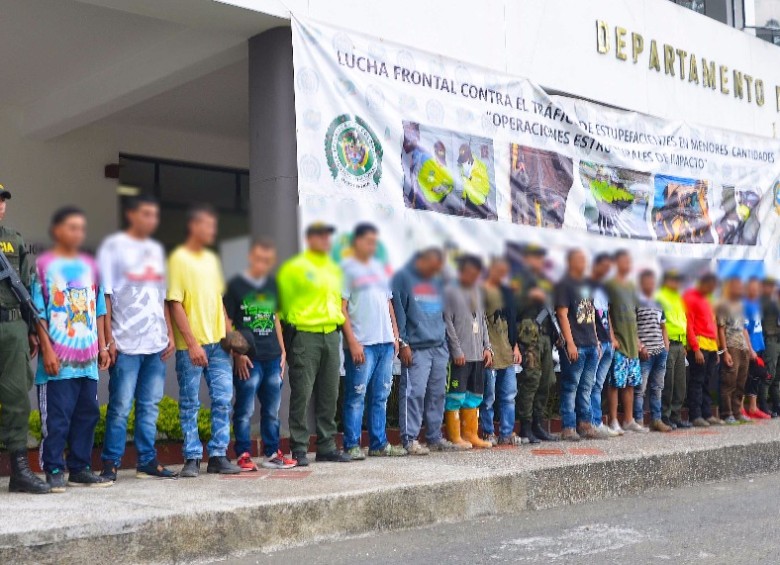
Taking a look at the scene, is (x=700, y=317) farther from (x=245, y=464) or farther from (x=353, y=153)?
(x=245, y=464)

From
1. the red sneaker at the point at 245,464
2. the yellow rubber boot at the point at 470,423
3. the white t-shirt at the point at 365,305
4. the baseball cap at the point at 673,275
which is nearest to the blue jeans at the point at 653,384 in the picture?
the baseball cap at the point at 673,275

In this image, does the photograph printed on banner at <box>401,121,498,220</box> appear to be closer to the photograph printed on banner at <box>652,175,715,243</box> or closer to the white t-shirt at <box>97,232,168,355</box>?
the photograph printed on banner at <box>652,175,715,243</box>

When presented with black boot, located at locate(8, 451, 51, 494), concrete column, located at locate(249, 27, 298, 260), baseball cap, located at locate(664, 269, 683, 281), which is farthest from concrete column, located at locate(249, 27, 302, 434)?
baseball cap, located at locate(664, 269, 683, 281)

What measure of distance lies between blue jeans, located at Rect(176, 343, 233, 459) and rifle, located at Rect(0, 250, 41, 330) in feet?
2.89

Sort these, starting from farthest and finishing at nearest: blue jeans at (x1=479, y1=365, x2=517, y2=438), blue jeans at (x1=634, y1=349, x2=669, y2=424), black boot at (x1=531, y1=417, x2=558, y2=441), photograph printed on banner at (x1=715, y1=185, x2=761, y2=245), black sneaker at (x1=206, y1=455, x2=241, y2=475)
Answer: photograph printed on banner at (x1=715, y1=185, x2=761, y2=245), blue jeans at (x1=634, y1=349, x2=669, y2=424), black boot at (x1=531, y1=417, x2=558, y2=441), blue jeans at (x1=479, y1=365, x2=517, y2=438), black sneaker at (x1=206, y1=455, x2=241, y2=475)

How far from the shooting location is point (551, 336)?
748 cm

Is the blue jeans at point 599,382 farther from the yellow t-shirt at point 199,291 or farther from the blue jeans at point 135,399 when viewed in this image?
the blue jeans at point 135,399

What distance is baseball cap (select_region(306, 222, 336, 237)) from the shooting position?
6.11 meters

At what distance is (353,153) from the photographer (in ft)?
22.1

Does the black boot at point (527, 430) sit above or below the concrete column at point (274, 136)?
below

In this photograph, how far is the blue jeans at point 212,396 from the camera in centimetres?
534

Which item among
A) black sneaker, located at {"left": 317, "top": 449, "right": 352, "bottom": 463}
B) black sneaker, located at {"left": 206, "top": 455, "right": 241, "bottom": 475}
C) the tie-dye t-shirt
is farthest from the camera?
black sneaker, located at {"left": 317, "top": 449, "right": 352, "bottom": 463}

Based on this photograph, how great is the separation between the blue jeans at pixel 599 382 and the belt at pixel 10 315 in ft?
15.1

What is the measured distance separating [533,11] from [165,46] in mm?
3252
